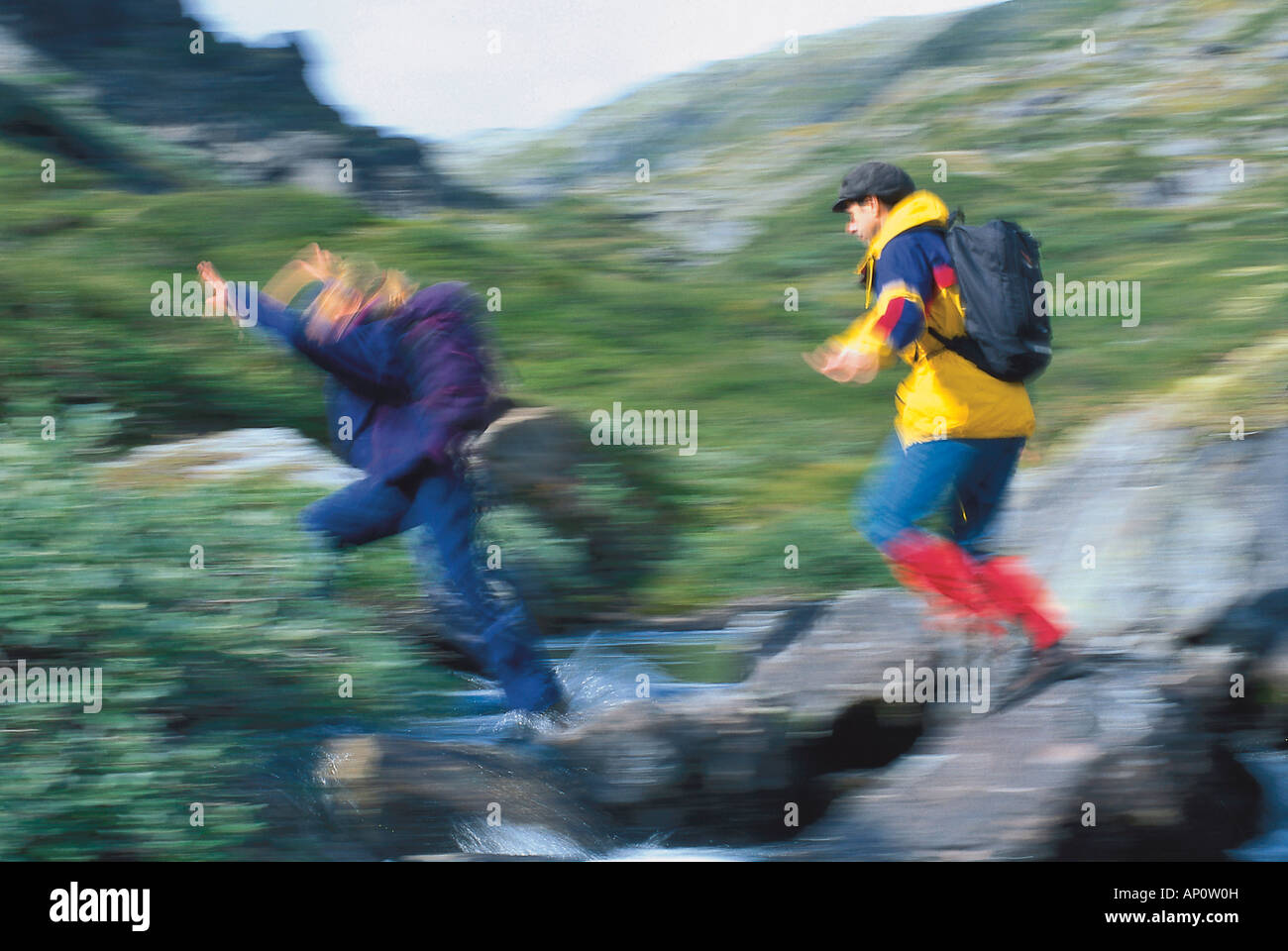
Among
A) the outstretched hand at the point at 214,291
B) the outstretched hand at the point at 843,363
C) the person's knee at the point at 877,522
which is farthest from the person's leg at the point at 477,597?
the outstretched hand at the point at 843,363

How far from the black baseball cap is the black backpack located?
0.70 ft

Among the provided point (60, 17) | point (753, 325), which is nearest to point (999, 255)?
point (753, 325)

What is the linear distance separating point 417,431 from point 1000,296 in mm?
1734

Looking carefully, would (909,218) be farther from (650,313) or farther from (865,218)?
(650,313)

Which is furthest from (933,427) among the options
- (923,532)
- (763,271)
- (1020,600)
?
(763,271)

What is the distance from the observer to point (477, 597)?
13.6ft

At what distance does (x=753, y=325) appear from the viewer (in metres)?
4.60

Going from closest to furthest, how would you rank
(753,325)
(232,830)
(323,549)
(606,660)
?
(232,830), (323,549), (606,660), (753,325)

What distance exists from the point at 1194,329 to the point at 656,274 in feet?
5.92

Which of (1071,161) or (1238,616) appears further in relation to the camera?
(1071,161)

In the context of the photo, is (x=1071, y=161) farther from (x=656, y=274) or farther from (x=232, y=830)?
(x=232, y=830)

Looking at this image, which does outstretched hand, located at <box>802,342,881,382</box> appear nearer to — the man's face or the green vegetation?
the green vegetation

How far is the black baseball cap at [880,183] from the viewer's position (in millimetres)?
3994

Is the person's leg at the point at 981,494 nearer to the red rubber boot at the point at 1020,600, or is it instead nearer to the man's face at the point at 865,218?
the red rubber boot at the point at 1020,600
